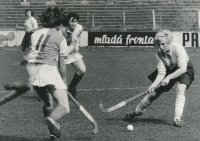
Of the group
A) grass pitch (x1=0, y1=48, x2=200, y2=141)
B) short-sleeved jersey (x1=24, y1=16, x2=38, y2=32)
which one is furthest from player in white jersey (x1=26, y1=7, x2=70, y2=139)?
short-sleeved jersey (x1=24, y1=16, x2=38, y2=32)

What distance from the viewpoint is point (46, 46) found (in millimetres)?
5594

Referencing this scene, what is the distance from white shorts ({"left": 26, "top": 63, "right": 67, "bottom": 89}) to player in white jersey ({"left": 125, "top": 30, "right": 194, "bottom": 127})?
1.80 meters

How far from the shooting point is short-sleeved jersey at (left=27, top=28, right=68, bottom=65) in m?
5.59

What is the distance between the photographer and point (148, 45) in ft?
82.2

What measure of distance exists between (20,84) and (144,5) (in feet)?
79.8

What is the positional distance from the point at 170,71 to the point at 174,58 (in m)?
0.29

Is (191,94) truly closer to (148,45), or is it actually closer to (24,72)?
(24,72)

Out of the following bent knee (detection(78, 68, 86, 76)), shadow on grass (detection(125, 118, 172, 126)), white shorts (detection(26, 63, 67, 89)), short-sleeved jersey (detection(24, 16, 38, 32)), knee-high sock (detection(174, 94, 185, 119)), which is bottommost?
shadow on grass (detection(125, 118, 172, 126))

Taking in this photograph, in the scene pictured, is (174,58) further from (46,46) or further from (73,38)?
(73,38)

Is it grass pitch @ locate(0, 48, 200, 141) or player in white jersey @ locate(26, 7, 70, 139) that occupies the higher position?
player in white jersey @ locate(26, 7, 70, 139)

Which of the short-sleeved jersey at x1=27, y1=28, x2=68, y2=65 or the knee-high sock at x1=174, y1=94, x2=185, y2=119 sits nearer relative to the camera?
the short-sleeved jersey at x1=27, y1=28, x2=68, y2=65

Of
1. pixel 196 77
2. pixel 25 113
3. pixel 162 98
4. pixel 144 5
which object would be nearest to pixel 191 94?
pixel 162 98

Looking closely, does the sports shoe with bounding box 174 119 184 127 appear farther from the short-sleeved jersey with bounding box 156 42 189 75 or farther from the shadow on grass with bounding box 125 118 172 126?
the short-sleeved jersey with bounding box 156 42 189 75

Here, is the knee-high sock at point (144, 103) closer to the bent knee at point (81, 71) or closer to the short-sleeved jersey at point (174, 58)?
the short-sleeved jersey at point (174, 58)
